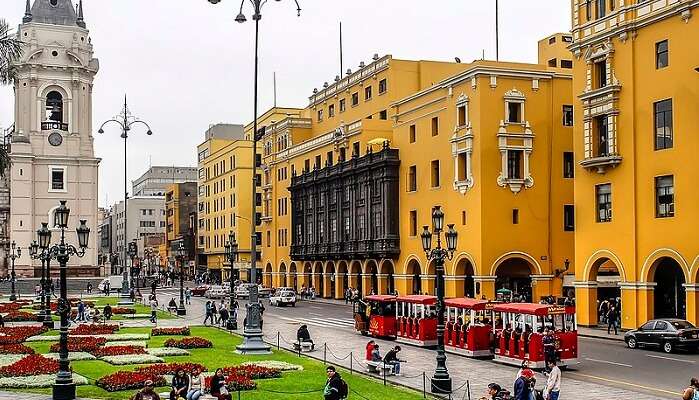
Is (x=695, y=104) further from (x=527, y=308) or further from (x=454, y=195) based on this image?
(x=454, y=195)

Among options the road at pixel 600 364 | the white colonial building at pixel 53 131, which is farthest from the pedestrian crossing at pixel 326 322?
the white colonial building at pixel 53 131

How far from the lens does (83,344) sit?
37.8 meters

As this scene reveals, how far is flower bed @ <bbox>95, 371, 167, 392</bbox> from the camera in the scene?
85.0 ft

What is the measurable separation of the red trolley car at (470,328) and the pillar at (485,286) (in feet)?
60.2

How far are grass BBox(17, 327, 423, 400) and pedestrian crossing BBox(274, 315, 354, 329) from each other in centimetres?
1222

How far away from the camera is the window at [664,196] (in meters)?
42.9

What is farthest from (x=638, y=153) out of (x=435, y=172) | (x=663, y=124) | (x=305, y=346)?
(x=435, y=172)

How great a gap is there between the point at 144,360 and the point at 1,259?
78794 mm

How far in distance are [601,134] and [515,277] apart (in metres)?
14.7

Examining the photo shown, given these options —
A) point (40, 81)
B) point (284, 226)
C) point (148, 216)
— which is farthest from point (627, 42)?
point (148, 216)

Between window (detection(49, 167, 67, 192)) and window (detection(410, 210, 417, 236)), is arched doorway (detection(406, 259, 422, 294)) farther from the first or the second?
window (detection(49, 167, 67, 192))

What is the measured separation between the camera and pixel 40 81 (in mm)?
95938

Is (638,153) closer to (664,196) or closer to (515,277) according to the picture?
(664,196)

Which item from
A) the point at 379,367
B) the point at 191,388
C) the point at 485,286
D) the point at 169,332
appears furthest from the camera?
the point at 485,286
